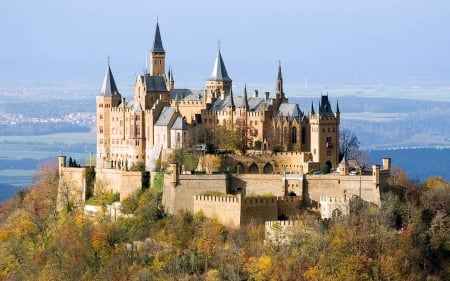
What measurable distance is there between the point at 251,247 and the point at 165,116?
1294cm

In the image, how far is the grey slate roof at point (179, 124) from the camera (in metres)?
68.9

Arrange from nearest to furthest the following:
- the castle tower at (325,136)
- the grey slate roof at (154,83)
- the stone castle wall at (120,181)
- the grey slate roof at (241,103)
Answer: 1. the stone castle wall at (120,181)
2. the castle tower at (325,136)
3. the grey slate roof at (241,103)
4. the grey slate roof at (154,83)

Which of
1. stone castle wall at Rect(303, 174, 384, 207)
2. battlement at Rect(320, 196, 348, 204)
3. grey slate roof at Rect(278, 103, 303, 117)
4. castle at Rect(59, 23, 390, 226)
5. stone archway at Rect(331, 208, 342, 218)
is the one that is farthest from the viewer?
grey slate roof at Rect(278, 103, 303, 117)

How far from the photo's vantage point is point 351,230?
193ft

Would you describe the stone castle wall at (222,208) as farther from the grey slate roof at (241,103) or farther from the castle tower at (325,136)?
the grey slate roof at (241,103)

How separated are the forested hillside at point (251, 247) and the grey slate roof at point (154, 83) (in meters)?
7.90

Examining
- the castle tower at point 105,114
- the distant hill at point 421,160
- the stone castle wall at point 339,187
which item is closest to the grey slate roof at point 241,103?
the castle tower at point 105,114

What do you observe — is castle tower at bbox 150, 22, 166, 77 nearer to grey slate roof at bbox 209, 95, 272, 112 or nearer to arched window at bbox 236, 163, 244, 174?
grey slate roof at bbox 209, 95, 272, 112

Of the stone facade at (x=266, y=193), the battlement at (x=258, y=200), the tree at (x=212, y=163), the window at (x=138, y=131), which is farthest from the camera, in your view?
the window at (x=138, y=131)

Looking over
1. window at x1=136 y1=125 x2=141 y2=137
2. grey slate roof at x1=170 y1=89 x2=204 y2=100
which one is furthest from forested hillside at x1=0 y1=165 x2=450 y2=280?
grey slate roof at x1=170 y1=89 x2=204 y2=100

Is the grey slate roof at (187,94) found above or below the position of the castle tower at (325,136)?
above

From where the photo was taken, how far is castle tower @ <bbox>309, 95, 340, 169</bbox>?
67500 millimetres

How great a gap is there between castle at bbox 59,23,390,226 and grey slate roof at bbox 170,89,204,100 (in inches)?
2.0

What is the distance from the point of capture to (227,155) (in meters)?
67.7
